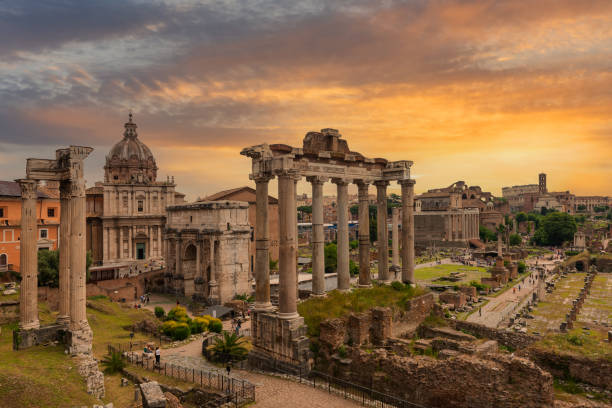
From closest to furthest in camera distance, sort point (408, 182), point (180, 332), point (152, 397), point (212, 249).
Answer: point (152, 397), point (408, 182), point (180, 332), point (212, 249)

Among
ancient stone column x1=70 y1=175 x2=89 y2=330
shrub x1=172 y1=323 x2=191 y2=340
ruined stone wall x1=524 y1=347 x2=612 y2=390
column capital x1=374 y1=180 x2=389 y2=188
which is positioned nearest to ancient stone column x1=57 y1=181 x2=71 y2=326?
ancient stone column x1=70 y1=175 x2=89 y2=330

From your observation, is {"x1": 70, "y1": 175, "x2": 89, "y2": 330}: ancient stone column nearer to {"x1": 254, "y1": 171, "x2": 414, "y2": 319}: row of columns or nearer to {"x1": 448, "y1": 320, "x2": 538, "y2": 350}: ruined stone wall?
{"x1": 254, "y1": 171, "x2": 414, "y2": 319}: row of columns

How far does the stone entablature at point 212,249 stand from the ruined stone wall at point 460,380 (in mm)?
28545

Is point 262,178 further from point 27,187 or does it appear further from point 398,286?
point 27,187

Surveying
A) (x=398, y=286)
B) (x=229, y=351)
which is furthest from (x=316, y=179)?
(x=229, y=351)

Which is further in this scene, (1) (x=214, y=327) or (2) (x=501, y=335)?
(1) (x=214, y=327)

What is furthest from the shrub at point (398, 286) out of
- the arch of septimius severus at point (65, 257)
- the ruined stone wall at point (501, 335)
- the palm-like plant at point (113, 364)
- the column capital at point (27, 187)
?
the column capital at point (27, 187)

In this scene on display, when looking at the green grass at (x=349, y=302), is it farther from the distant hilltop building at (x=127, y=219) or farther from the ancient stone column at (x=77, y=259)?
the distant hilltop building at (x=127, y=219)

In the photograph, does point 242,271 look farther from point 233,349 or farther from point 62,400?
point 62,400

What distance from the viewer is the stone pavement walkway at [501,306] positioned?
3662cm

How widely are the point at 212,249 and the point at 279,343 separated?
1043 inches

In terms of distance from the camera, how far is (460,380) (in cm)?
1364

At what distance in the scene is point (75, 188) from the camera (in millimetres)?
19312

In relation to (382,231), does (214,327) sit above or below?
below
